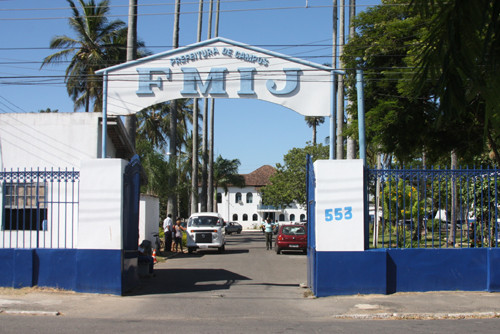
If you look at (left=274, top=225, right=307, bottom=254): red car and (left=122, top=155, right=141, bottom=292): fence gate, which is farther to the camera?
(left=274, top=225, right=307, bottom=254): red car

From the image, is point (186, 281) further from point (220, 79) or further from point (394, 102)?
point (394, 102)

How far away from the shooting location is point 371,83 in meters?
16.5

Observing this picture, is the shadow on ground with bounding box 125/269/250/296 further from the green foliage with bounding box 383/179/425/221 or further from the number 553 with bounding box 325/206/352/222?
the green foliage with bounding box 383/179/425/221

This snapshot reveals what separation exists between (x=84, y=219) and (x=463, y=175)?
27.2ft

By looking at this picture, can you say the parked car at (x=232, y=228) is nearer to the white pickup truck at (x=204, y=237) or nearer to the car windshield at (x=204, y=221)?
the car windshield at (x=204, y=221)

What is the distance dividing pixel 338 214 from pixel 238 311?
3.04 meters

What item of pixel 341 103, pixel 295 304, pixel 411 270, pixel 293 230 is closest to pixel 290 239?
pixel 293 230

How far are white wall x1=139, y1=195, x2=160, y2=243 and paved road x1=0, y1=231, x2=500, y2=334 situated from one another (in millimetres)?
9866

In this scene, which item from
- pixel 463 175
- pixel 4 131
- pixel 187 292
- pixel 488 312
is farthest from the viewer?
pixel 4 131

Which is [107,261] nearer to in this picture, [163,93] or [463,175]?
[163,93]

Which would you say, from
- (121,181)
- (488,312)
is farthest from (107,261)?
(488,312)

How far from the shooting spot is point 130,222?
1241cm

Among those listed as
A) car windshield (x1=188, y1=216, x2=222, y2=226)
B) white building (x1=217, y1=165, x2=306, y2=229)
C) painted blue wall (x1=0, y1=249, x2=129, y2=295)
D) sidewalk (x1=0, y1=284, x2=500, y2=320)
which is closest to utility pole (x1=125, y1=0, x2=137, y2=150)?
painted blue wall (x1=0, y1=249, x2=129, y2=295)

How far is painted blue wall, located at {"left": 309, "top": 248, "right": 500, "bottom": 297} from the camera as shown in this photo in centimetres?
1131
